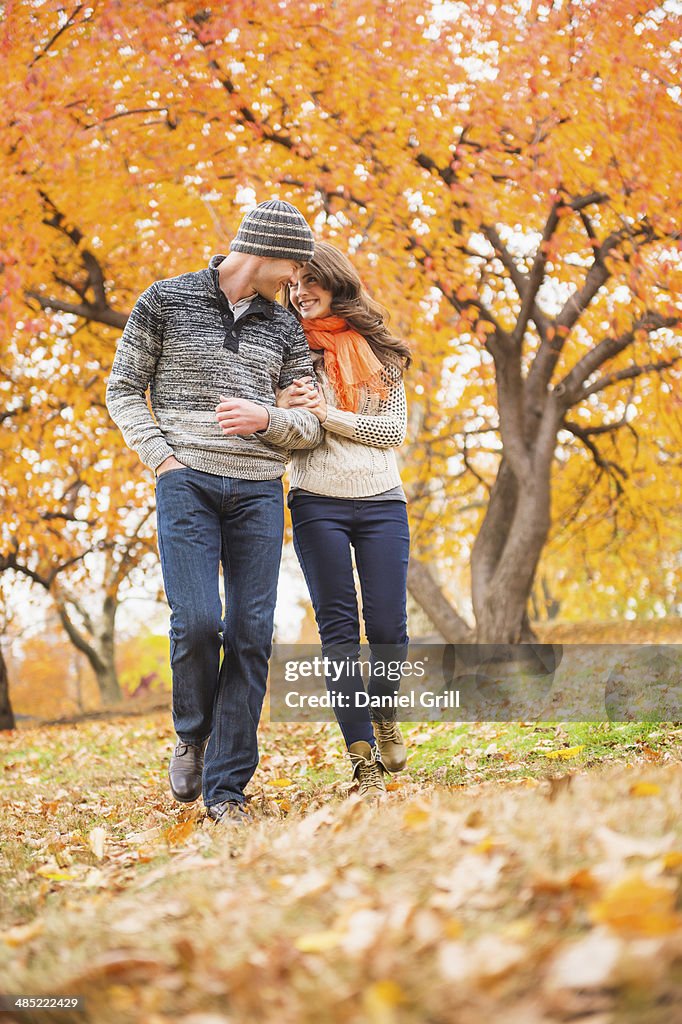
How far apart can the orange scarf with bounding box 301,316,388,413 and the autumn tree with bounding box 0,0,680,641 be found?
378 centimetres

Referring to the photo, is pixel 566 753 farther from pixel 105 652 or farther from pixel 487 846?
pixel 105 652

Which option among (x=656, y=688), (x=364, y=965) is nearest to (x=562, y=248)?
(x=656, y=688)

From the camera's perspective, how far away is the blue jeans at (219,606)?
3.39 meters

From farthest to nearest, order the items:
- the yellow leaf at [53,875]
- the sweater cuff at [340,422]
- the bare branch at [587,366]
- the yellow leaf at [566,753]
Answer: the bare branch at [587,366]
the yellow leaf at [566,753]
the sweater cuff at [340,422]
the yellow leaf at [53,875]

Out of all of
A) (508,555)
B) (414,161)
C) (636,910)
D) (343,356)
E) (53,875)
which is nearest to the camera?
(636,910)

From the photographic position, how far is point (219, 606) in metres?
3.37

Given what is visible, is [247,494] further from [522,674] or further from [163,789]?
[522,674]

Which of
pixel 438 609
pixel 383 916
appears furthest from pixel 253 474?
pixel 438 609

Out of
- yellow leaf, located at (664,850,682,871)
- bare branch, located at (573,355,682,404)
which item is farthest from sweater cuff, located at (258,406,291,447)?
bare branch, located at (573,355,682,404)

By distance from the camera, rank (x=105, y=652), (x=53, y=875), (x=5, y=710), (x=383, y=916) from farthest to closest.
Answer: (x=105, y=652) < (x=5, y=710) < (x=53, y=875) < (x=383, y=916)

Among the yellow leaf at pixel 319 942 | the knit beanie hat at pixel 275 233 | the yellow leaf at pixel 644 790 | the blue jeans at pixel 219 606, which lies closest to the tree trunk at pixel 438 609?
the blue jeans at pixel 219 606

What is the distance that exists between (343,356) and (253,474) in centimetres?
74

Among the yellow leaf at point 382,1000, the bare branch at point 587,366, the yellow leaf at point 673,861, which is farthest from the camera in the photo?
the bare branch at point 587,366

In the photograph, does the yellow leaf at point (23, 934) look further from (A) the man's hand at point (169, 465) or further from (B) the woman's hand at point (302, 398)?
(B) the woman's hand at point (302, 398)
